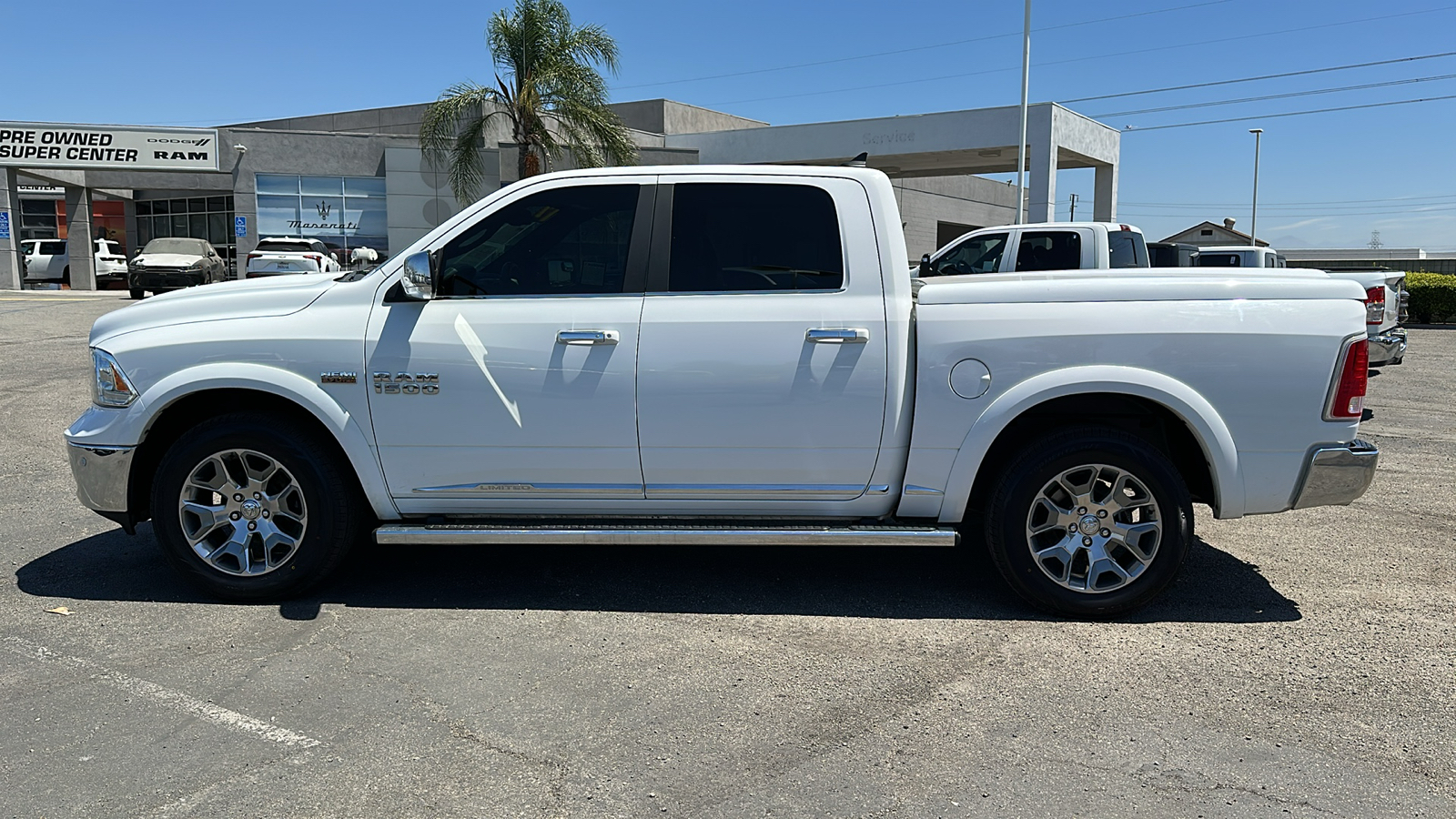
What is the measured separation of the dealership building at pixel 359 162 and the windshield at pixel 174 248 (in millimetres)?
4758

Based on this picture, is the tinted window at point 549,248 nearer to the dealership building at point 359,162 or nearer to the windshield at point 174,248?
the dealership building at point 359,162

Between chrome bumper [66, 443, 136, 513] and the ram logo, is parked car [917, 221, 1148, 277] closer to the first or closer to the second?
the ram logo

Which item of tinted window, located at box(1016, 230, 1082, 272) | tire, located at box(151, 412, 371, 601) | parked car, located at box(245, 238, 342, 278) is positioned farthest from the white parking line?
parked car, located at box(245, 238, 342, 278)

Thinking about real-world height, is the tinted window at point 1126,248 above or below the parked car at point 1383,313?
above

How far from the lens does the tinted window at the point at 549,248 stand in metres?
4.86

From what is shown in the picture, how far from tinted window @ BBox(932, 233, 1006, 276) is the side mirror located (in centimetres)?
1006

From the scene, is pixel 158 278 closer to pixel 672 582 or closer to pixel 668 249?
pixel 672 582

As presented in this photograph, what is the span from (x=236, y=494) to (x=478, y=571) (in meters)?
1.22

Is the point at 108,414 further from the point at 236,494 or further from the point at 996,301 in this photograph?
the point at 996,301

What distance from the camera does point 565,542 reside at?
4.70 m

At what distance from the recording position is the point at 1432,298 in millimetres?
26578

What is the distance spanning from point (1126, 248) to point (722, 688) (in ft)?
37.7

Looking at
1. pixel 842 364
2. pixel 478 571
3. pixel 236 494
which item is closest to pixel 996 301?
pixel 842 364

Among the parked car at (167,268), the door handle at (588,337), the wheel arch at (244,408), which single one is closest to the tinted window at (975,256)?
the door handle at (588,337)
